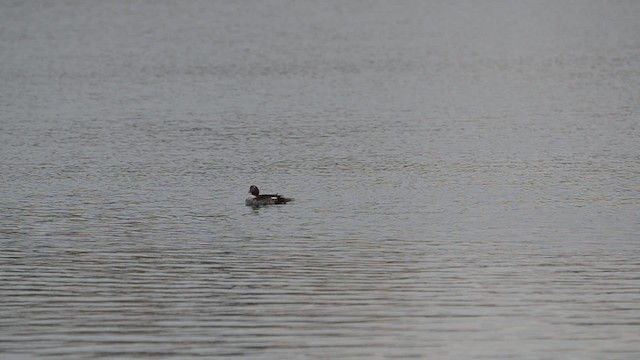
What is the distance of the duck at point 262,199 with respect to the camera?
24542 millimetres

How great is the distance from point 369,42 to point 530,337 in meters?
46.2

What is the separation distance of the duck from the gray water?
221mm

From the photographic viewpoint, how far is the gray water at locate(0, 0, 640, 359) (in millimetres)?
16531

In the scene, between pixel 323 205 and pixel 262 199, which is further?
pixel 323 205

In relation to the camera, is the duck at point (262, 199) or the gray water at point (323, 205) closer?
the gray water at point (323, 205)

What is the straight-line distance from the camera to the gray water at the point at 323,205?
16.5m

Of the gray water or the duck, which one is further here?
the duck

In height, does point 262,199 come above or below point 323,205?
above

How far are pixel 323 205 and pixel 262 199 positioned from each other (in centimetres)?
108

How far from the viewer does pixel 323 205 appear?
25016 mm

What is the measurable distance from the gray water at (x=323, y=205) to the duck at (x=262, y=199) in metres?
0.22

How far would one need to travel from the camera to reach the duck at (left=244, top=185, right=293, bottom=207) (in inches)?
966

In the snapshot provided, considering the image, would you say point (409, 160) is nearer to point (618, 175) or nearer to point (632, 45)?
point (618, 175)

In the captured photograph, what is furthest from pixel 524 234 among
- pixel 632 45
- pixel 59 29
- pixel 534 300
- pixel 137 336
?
pixel 59 29
